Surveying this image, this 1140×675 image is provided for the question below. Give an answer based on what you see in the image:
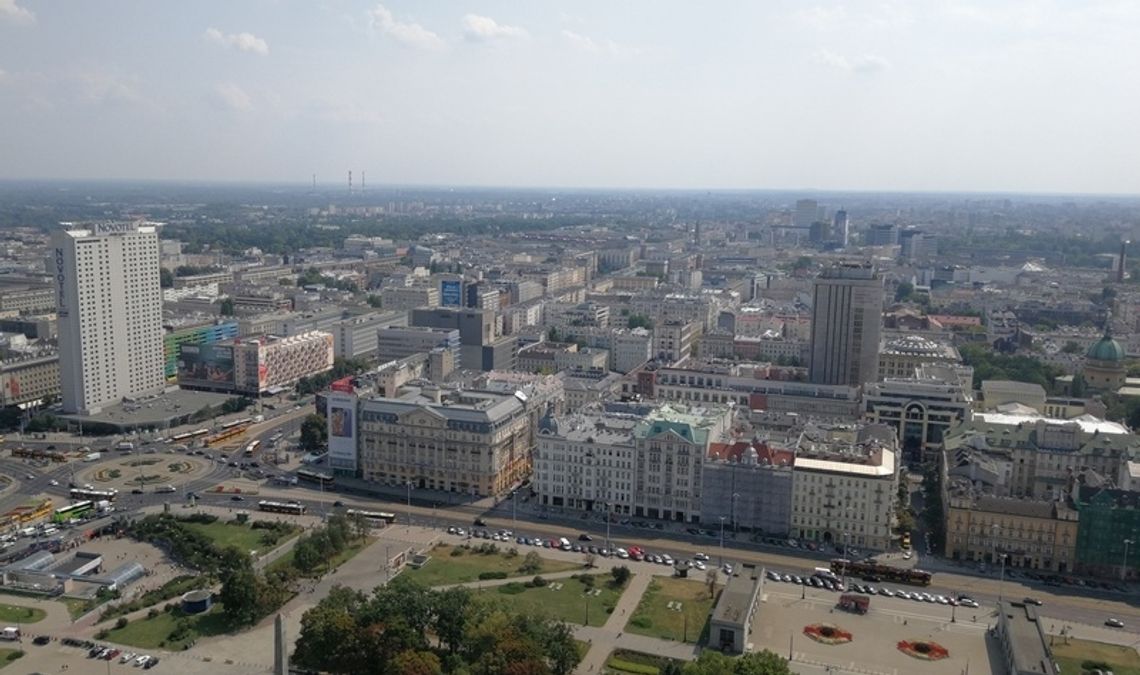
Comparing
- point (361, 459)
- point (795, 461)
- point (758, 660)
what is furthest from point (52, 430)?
point (758, 660)

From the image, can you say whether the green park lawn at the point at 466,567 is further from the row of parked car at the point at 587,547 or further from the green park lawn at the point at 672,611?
the green park lawn at the point at 672,611

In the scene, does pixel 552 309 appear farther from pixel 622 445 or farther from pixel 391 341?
pixel 622 445

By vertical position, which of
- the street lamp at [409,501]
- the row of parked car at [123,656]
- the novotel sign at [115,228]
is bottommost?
the street lamp at [409,501]

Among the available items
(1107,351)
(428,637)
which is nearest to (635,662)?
(428,637)

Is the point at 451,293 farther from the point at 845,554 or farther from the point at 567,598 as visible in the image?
the point at 567,598

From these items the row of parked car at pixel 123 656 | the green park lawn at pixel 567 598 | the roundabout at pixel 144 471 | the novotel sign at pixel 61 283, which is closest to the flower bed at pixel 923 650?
the green park lawn at pixel 567 598

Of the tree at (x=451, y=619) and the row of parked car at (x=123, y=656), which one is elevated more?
the tree at (x=451, y=619)
